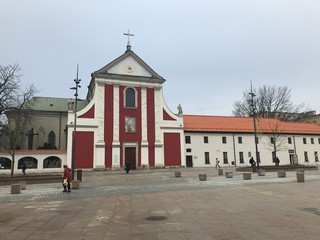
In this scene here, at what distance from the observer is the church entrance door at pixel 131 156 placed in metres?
43.0

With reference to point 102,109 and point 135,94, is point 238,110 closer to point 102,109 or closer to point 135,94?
point 135,94

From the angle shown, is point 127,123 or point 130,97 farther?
point 130,97

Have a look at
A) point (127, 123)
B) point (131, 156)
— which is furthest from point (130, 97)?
point (131, 156)

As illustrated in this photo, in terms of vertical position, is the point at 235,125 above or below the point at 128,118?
below

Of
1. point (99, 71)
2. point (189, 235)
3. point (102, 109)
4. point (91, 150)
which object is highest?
point (99, 71)

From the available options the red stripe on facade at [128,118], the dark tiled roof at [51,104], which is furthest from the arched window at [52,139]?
the red stripe on facade at [128,118]

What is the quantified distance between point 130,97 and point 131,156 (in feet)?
31.0

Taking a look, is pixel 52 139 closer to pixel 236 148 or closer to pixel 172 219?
pixel 236 148

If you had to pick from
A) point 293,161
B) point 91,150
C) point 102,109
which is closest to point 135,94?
point 102,109

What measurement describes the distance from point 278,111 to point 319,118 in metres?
40.3

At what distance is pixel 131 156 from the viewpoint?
4328 cm

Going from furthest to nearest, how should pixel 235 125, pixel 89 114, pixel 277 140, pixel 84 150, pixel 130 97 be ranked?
pixel 277 140
pixel 235 125
pixel 130 97
pixel 89 114
pixel 84 150

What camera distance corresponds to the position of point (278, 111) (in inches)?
2552

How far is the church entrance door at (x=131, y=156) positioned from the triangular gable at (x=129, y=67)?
1213cm
